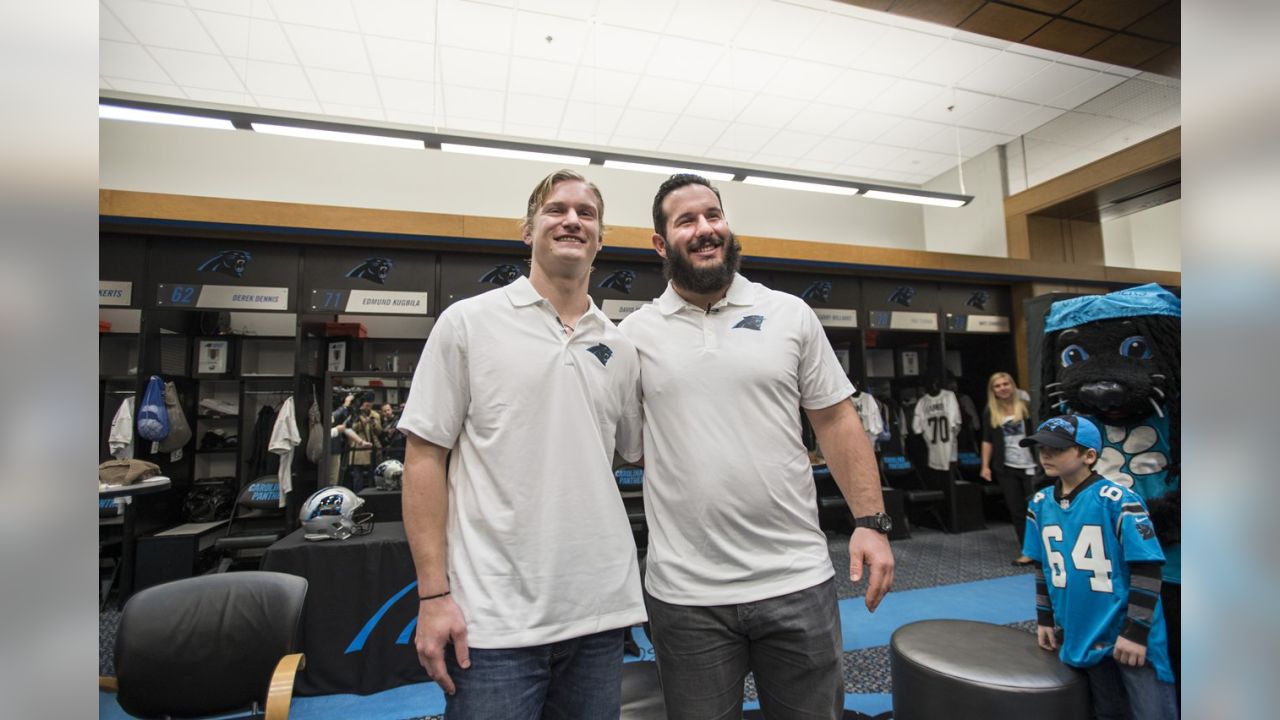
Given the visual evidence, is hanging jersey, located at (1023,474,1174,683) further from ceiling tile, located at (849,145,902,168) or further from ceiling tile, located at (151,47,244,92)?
ceiling tile, located at (151,47,244,92)

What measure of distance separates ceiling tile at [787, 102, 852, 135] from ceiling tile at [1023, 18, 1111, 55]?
107 inches

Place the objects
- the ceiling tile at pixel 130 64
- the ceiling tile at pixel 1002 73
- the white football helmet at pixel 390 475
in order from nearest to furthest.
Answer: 1. the white football helmet at pixel 390 475
2. the ceiling tile at pixel 130 64
3. the ceiling tile at pixel 1002 73

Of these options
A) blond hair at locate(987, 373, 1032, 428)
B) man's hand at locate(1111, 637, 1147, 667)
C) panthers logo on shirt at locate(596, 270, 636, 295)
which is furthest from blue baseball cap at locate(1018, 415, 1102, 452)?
panthers logo on shirt at locate(596, 270, 636, 295)

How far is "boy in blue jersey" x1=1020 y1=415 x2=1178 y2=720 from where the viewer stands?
1738 mm

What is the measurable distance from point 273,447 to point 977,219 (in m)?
8.51

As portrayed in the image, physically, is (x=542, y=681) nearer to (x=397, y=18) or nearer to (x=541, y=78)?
(x=397, y=18)

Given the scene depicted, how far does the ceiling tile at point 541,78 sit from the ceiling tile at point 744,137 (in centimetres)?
202

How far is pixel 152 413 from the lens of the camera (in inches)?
180

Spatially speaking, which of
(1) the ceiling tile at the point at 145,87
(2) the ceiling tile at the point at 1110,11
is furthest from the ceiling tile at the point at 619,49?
(1) the ceiling tile at the point at 145,87

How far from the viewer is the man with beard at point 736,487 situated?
1.29 m

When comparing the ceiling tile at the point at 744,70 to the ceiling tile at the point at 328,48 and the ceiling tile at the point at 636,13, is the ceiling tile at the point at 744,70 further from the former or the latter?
the ceiling tile at the point at 328,48

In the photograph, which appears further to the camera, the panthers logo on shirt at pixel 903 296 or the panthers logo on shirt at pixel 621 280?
the panthers logo on shirt at pixel 903 296
